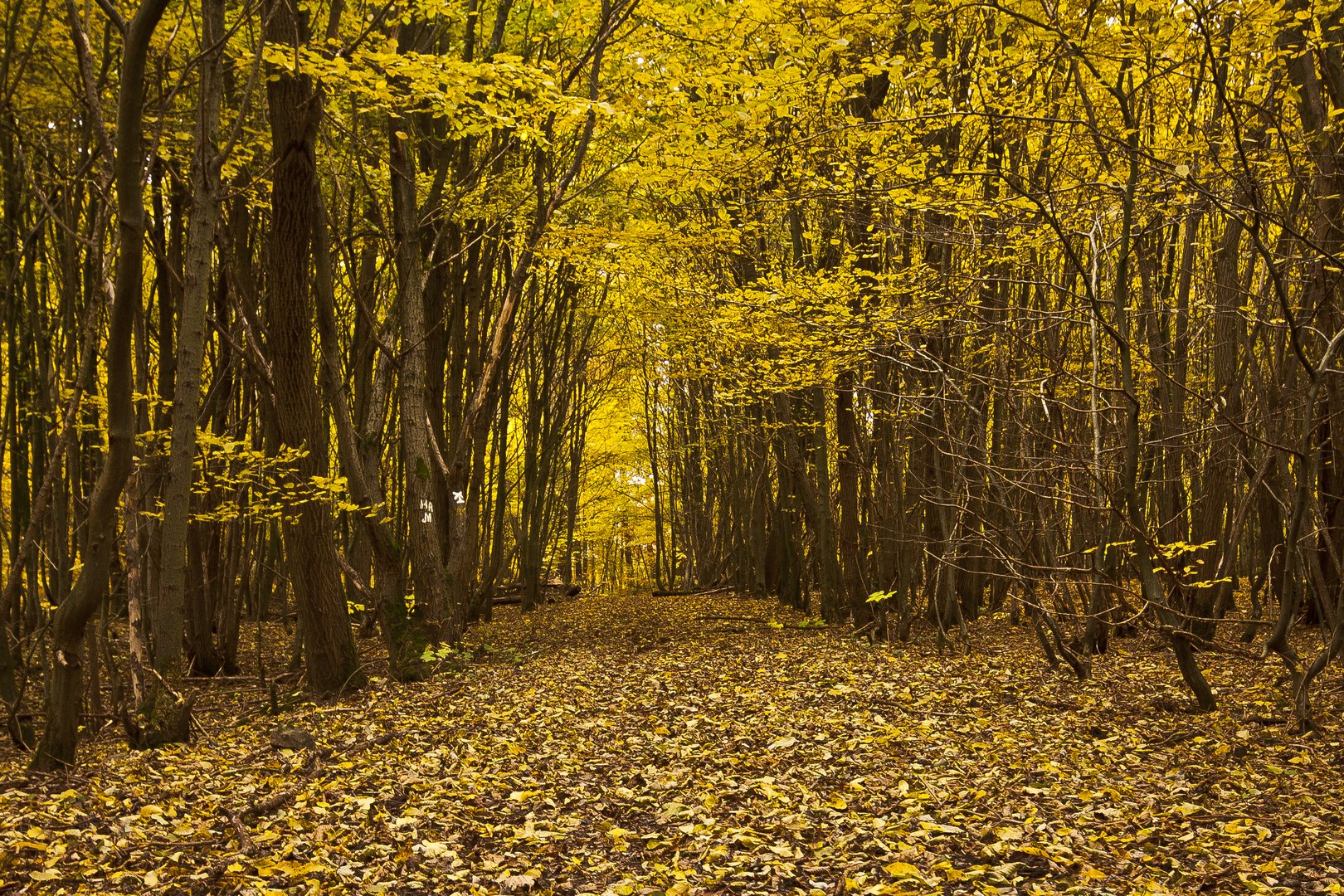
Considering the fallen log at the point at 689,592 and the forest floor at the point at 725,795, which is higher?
the forest floor at the point at 725,795

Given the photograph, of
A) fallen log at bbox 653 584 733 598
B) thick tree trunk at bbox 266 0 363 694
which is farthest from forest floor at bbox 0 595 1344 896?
fallen log at bbox 653 584 733 598

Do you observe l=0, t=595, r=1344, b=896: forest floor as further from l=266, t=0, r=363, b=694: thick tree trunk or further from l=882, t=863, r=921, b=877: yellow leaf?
l=266, t=0, r=363, b=694: thick tree trunk

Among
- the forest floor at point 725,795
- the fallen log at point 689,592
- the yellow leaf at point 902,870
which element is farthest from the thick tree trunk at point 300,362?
the fallen log at point 689,592

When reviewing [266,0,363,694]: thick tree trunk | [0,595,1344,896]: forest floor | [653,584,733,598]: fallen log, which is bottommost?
[653,584,733,598]: fallen log

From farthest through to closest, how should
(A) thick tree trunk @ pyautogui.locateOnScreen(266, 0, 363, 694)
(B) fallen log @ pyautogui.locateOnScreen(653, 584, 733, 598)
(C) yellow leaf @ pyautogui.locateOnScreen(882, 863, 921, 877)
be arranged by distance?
1. (B) fallen log @ pyautogui.locateOnScreen(653, 584, 733, 598)
2. (A) thick tree trunk @ pyautogui.locateOnScreen(266, 0, 363, 694)
3. (C) yellow leaf @ pyautogui.locateOnScreen(882, 863, 921, 877)

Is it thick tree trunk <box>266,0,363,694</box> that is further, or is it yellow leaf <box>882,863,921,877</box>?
thick tree trunk <box>266,0,363,694</box>

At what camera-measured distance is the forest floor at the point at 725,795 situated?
381 centimetres

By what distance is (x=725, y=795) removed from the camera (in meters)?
4.97

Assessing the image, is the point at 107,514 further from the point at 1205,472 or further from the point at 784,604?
the point at 784,604

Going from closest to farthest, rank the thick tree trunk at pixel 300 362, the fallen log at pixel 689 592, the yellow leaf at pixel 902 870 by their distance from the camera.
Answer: the yellow leaf at pixel 902 870 < the thick tree trunk at pixel 300 362 < the fallen log at pixel 689 592

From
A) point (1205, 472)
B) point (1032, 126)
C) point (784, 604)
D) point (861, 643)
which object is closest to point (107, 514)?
point (1032, 126)

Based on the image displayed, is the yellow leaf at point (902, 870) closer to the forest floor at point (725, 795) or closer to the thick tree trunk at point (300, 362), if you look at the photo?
the forest floor at point (725, 795)

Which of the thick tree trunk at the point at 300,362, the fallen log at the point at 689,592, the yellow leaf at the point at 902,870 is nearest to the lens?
the yellow leaf at the point at 902,870

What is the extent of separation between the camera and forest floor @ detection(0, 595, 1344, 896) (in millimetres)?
3814
